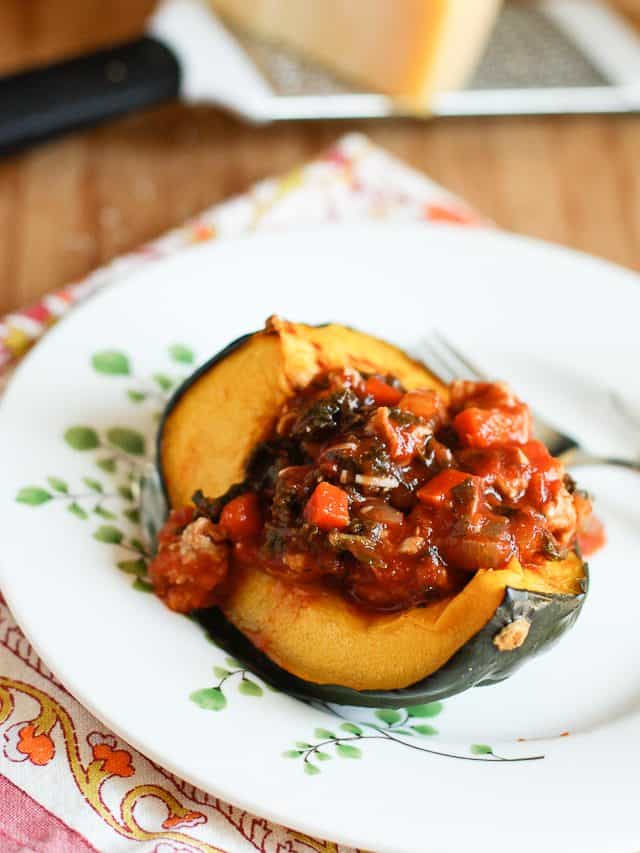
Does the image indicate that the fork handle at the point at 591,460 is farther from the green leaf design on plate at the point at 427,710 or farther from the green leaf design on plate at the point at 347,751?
the green leaf design on plate at the point at 347,751

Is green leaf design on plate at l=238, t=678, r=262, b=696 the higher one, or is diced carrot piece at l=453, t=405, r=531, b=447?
diced carrot piece at l=453, t=405, r=531, b=447

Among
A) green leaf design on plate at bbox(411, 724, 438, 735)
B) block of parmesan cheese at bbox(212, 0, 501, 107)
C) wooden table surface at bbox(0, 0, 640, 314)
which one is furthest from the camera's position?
block of parmesan cheese at bbox(212, 0, 501, 107)

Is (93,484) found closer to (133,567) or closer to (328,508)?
(133,567)

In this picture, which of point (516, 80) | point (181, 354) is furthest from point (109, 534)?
point (516, 80)

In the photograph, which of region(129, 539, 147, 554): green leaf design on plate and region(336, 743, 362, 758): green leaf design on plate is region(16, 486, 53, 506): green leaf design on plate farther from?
region(336, 743, 362, 758): green leaf design on plate

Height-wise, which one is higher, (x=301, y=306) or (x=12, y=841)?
(x=301, y=306)

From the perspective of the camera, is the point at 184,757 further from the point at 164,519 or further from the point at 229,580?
the point at 164,519

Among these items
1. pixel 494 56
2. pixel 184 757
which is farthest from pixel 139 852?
pixel 494 56

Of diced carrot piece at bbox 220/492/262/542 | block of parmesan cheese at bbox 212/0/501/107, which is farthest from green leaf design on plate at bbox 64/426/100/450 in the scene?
block of parmesan cheese at bbox 212/0/501/107
